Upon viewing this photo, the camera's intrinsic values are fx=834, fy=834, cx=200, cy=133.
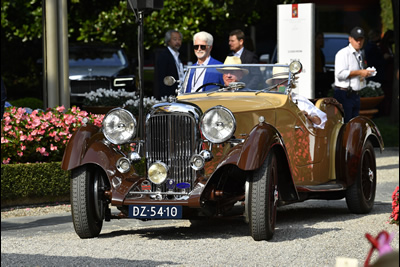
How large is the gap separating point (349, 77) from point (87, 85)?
8077 mm

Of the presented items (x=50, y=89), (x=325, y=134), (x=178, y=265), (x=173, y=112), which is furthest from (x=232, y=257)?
(x=50, y=89)

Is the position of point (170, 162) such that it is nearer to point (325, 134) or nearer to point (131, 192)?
point (131, 192)

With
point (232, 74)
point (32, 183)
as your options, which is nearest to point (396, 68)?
point (232, 74)

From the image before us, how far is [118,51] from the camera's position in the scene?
18.4m

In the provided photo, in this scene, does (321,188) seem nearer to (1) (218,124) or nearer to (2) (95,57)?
(1) (218,124)

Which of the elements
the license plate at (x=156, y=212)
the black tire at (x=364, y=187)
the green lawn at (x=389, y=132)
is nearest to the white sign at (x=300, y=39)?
the black tire at (x=364, y=187)

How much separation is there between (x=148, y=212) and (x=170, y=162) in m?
0.52

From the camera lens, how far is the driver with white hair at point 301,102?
785 centimetres

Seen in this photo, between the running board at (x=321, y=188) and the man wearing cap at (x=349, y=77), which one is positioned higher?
the man wearing cap at (x=349, y=77)

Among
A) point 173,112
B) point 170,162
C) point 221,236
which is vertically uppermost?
point 173,112

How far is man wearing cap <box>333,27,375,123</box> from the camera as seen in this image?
401 inches

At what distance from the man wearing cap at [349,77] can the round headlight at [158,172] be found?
411 cm

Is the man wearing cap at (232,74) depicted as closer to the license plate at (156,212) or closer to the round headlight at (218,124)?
the round headlight at (218,124)

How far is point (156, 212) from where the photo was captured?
253 inches
